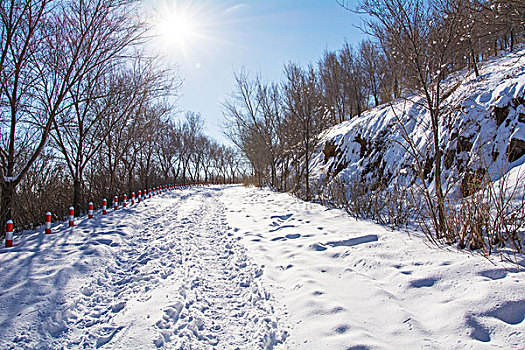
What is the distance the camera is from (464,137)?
7.52 meters

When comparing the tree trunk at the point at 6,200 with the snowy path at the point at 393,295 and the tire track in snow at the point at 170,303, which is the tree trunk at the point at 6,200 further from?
the snowy path at the point at 393,295

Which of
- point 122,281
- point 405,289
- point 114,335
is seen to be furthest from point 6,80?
point 405,289

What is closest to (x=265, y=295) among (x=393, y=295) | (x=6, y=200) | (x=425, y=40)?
(x=393, y=295)

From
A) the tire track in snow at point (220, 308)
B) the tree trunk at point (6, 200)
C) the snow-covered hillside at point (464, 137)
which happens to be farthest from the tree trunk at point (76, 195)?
the snow-covered hillside at point (464, 137)

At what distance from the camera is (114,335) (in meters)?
2.59

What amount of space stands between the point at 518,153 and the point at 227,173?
179ft

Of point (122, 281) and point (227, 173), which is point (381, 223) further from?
point (227, 173)

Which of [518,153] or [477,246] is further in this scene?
[518,153]

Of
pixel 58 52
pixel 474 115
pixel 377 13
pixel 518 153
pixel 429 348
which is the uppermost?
pixel 58 52

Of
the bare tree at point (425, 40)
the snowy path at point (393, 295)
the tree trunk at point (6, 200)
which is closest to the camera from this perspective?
the snowy path at point (393, 295)

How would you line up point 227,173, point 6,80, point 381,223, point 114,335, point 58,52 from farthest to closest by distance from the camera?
point 227,173
point 58,52
point 6,80
point 381,223
point 114,335

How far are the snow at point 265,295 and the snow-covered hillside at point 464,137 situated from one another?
1597mm

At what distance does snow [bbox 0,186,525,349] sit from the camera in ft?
7.86

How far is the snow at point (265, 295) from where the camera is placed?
2.39 metres
